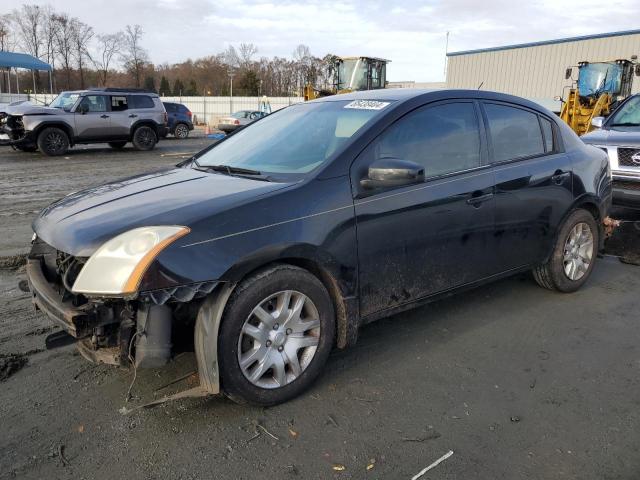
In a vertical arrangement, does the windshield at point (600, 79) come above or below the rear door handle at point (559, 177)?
above

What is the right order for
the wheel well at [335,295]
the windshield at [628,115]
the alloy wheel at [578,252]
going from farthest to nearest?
the windshield at [628,115] → the alloy wheel at [578,252] → the wheel well at [335,295]

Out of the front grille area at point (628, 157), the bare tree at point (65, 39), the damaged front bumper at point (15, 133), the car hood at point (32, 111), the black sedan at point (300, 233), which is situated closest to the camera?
the black sedan at point (300, 233)

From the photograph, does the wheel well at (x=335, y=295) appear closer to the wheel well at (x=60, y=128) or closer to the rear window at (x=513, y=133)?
the rear window at (x=513, y=133)

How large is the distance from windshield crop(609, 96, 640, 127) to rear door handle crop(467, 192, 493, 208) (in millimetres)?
5774

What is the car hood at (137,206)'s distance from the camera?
104 inches

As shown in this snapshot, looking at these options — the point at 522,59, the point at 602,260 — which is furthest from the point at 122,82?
the point at 602,260

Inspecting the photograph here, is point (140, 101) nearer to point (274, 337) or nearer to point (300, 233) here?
point (300, 233)

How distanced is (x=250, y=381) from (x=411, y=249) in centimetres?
129

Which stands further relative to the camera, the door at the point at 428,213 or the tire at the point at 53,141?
the tire at the point at 53,141

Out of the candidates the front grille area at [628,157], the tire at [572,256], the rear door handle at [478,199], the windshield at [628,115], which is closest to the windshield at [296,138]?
the rear door handle at [478,199]

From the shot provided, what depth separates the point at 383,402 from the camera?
2957mm

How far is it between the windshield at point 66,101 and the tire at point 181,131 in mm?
8898

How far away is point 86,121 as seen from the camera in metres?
16.0

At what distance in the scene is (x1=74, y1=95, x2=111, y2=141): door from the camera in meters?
15.9
